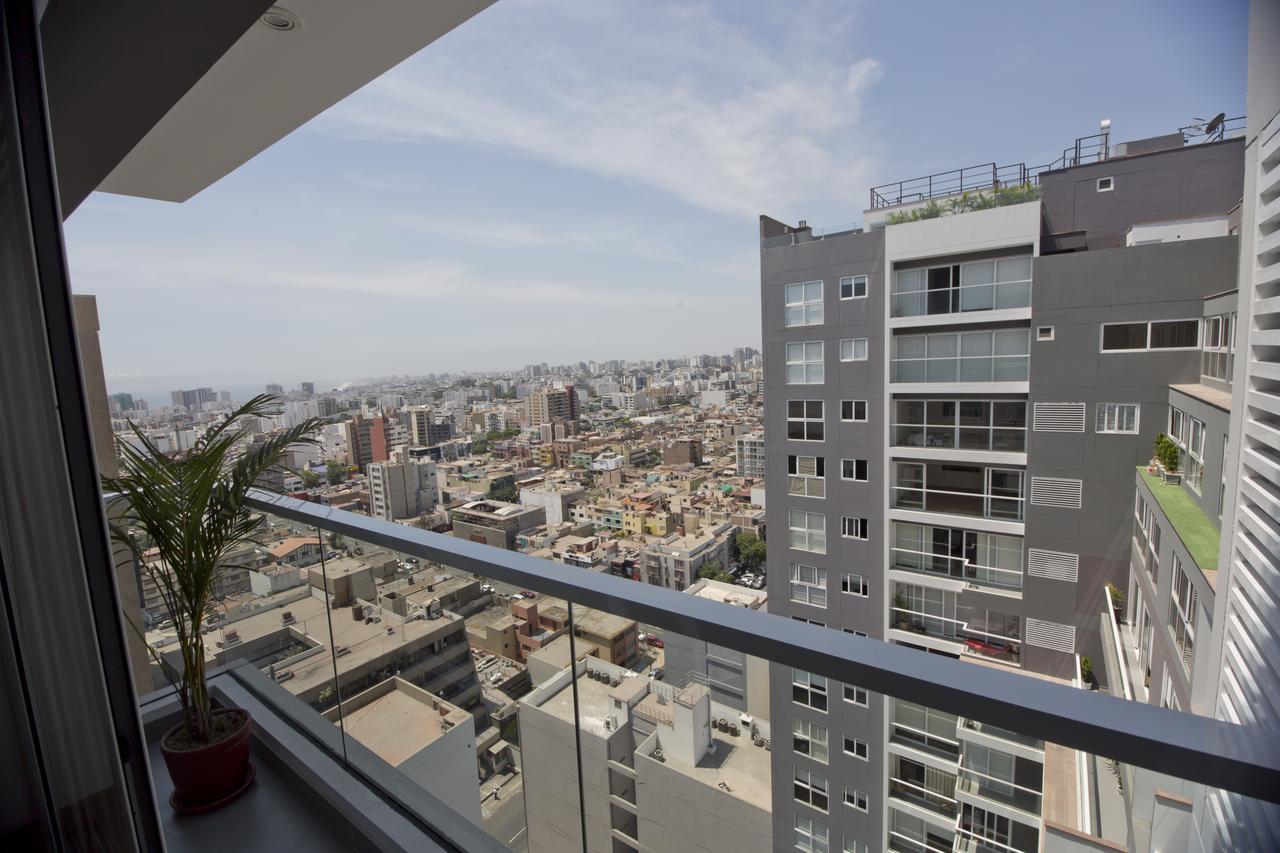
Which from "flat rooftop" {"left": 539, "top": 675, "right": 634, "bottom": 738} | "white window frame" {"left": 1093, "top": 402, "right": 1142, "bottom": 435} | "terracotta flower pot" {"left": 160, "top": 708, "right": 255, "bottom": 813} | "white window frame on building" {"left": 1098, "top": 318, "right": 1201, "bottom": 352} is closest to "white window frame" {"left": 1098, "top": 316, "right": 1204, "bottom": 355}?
"white window frame on building" {"left": 1098, "top": 318, "right": 1201, "bottom": 352}

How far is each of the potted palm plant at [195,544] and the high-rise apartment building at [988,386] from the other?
10779 millimetres

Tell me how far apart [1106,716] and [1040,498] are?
12.0m

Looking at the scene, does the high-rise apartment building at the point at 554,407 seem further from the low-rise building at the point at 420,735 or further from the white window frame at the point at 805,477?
the low-rise building at the point at 420,735

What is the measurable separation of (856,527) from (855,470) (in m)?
1.18

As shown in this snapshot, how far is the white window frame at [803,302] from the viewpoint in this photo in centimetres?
1141

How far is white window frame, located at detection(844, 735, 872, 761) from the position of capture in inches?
38.4

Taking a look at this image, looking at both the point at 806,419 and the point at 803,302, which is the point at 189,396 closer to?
the point at 803,302

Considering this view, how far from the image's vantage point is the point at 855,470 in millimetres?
11703

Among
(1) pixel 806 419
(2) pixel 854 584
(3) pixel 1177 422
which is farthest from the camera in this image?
(1) pixel 806 419

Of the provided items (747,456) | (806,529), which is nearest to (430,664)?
(747,456)

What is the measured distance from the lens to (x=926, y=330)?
10.8 metres

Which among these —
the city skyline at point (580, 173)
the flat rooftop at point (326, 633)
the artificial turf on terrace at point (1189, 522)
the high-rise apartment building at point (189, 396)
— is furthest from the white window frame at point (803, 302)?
the flat rooftop at point (326, 633)

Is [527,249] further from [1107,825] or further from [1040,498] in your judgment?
[1107,825]

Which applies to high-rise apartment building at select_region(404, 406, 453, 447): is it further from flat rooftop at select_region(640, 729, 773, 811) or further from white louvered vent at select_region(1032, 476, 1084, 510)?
white louvered vent at select_region(1032, 476, 1084, 510)
